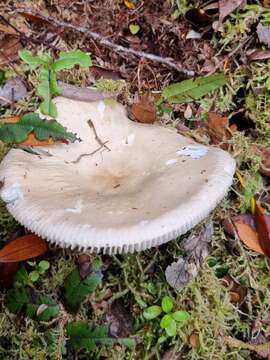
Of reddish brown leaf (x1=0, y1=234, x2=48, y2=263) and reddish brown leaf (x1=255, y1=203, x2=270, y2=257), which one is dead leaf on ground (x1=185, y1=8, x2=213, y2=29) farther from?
reddish brown leaf (x1=0, y1=234, x2=48, y2=263)

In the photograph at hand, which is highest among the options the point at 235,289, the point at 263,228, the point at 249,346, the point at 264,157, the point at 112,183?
the point at 112,183

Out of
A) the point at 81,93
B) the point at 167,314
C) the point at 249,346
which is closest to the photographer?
the point at 167,314

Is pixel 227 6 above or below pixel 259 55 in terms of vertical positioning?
above

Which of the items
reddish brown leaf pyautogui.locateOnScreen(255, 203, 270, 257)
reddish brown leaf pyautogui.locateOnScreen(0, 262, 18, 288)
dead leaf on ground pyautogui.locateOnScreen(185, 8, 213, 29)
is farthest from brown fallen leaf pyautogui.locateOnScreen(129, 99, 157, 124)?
reddish brown leaf pyautogui.locateOnScreen(0, 262, 18, 288)

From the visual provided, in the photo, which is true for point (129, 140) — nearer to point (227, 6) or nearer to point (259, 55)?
point (259, 55)

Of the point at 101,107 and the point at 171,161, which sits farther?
the point at 101,107

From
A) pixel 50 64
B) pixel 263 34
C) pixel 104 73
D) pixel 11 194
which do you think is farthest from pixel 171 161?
pixel 263 34

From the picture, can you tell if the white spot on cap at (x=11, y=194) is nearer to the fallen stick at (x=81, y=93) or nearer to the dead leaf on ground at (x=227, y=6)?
the fallen stick at (x=81, y=93)

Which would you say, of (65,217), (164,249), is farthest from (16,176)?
(164,249)
